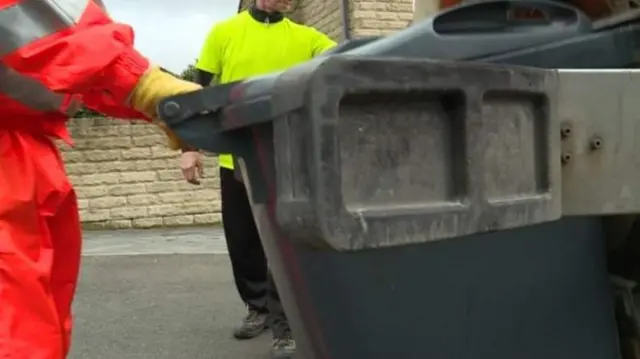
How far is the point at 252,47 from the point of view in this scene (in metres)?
5.31

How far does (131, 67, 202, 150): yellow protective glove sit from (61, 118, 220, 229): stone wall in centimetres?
906

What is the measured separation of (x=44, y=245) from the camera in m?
2.81

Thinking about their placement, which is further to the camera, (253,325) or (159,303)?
(159,303)

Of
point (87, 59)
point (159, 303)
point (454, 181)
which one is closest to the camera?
point (454, 181)

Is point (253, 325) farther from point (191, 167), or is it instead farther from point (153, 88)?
point (153, 88)

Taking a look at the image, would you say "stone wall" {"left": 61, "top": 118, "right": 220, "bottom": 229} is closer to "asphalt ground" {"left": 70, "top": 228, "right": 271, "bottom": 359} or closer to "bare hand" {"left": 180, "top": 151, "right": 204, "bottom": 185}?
"asphalt ground" {"left": 70, "top": 228, "right": 271, "bottom": 359}

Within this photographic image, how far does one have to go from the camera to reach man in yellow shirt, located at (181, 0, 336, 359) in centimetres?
527

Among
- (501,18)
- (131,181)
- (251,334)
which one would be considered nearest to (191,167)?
(251,334)

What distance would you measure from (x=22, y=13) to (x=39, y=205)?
1.78 ft

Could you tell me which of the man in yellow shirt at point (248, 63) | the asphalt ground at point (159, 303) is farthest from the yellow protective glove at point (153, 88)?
the asphalt ground at point (159, 303)

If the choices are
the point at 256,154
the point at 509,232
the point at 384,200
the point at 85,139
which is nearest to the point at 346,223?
the point at 384,200

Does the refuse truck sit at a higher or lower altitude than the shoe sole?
higher

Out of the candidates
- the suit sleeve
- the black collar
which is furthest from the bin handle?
the black collar

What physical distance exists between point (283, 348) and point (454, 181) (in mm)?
3439
